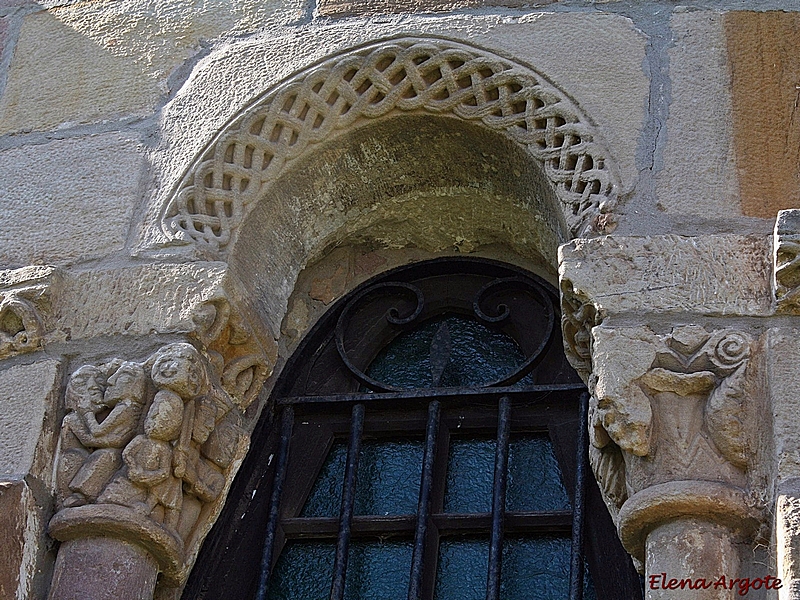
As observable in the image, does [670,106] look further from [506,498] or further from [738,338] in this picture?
[506,498]

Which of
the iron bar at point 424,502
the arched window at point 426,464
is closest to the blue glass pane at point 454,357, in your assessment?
the arched window at point 426,464

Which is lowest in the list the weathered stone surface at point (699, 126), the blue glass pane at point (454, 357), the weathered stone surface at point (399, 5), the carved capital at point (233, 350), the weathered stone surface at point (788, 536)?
the weathered stone surface at point (788, 536)

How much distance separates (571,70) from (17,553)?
1748 millimetres

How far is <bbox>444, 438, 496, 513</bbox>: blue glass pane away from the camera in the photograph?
3.26 meters

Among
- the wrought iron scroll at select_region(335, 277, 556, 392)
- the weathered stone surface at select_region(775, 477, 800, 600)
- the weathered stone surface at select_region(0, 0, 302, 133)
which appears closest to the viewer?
the weathered stone surface at select_region(775, 477, 800, 600)

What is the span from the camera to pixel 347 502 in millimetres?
3207

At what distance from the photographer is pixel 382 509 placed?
10.8ft

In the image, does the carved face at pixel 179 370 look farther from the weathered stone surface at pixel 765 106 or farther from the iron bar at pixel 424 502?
the weathered stone surface at pixel 765 106

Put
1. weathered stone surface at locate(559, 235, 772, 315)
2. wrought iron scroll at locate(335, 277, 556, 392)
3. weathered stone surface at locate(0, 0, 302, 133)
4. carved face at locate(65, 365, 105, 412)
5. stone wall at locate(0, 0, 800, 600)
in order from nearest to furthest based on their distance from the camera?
stone wall at locate(0, 0, 800, 600) < weathered stone surface at locate(559, 235, 772, 315) < carved face at locate(65, 365, 105, 412) < wrought iron scroll at locate(335, 277, 556, 392) < weathered stone surface at locate(0, 0, 302, 133)

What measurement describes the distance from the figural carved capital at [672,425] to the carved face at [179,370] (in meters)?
0.88

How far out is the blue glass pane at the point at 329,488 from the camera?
332cm

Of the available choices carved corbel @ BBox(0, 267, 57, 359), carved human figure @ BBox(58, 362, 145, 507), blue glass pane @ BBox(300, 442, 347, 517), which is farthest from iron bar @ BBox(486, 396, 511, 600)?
carved corbel @ BBox(0, 267, 57, 359)

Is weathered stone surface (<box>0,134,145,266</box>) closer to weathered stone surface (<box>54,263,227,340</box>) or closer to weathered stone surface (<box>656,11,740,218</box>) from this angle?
weathered stone surface (<box>54,263,227,340</box>)

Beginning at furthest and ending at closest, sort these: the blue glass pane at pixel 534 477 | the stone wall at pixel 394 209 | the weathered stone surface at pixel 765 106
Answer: the blue glass pane at pixel 534 477 → the weathered stone surface at pixel 765 106 → the stone wall at pixel 394 209
